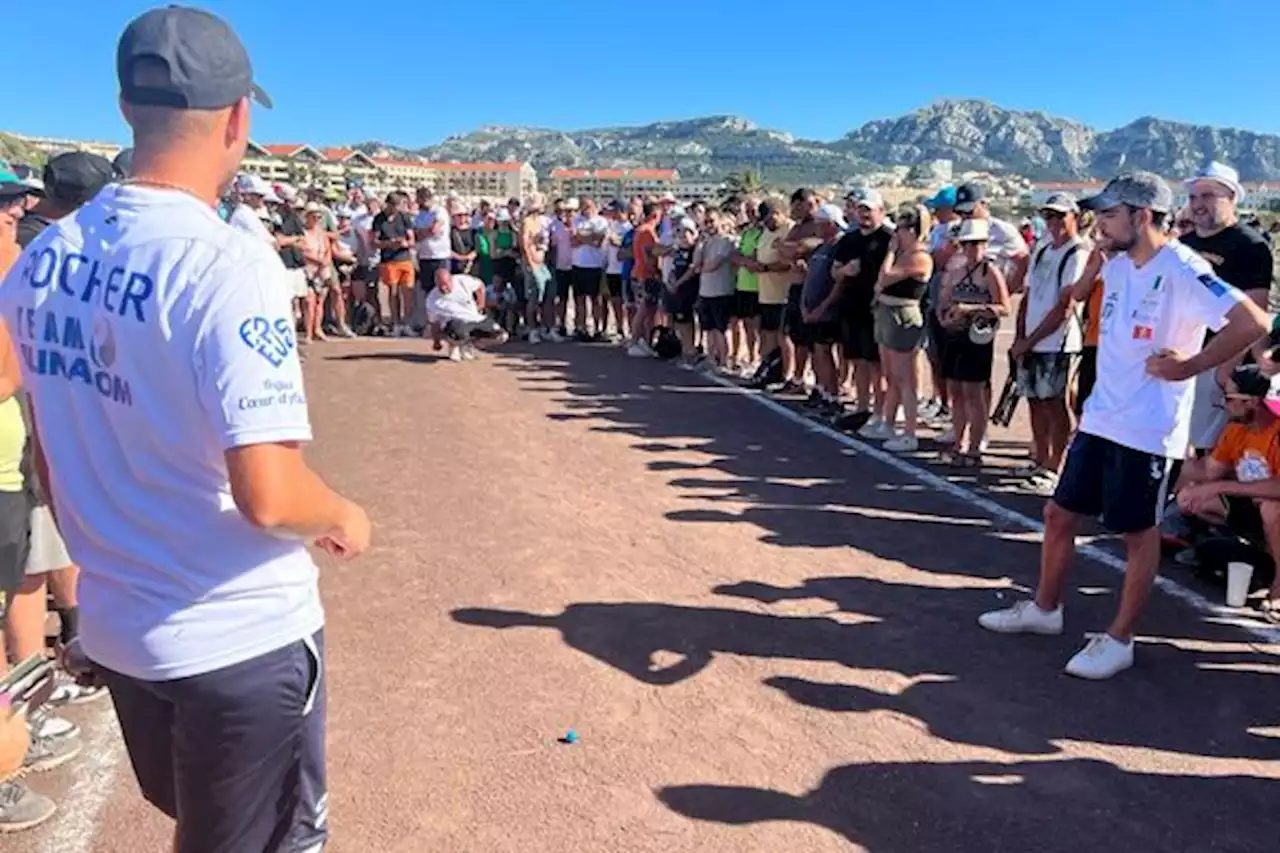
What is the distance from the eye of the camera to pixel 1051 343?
281 inches

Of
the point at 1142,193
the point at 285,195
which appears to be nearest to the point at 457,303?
the point at 285,195

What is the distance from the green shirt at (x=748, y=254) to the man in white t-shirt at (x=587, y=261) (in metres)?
3.58

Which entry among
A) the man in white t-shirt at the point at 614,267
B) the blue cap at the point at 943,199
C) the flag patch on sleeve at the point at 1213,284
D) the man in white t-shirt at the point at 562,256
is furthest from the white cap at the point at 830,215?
the flag patch on sleeve at the point at 1213,284

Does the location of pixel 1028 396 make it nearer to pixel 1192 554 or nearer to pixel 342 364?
pixel 1192 554

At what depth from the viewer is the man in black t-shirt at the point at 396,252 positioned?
14492 mm

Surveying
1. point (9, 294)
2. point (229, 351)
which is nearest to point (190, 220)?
point (229, 351)

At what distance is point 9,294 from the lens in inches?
71.6

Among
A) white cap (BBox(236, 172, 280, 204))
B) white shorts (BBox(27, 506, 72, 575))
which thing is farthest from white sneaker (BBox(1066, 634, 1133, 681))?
white cap (BBox(236, 172, 280, 204))

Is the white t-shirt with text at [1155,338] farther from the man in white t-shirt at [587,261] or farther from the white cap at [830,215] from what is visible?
the man in white t-shirt at [587,261]

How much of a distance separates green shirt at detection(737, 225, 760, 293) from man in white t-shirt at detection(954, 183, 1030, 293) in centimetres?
261

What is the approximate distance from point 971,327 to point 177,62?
263 inches

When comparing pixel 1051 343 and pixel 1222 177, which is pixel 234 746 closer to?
pixel 1222 177

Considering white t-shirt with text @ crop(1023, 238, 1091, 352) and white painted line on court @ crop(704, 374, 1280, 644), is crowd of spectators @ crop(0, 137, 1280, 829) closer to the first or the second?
white t-shirt with text @ crop(1023, 238, 1091, 352)

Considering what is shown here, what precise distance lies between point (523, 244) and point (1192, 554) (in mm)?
10571
